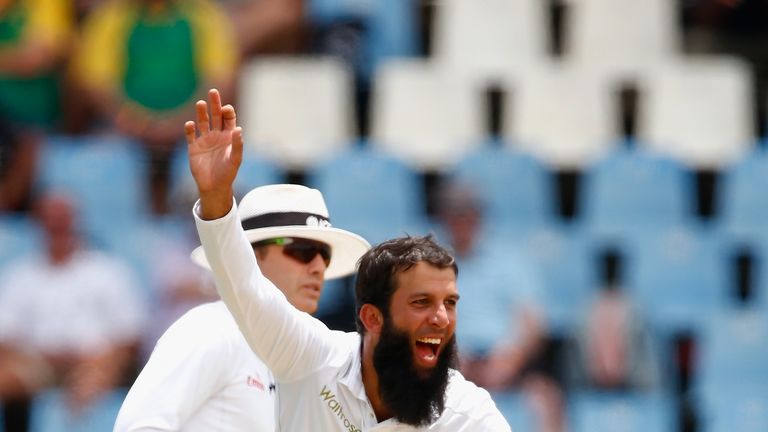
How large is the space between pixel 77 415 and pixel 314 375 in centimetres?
401

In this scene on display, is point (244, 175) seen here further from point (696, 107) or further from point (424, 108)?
point (696, 107)

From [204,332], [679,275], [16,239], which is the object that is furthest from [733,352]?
[204,332]

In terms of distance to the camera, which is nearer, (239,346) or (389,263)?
(389,263)

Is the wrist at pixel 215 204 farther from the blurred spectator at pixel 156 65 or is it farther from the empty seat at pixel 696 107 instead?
the empty seat at pixel 696 107

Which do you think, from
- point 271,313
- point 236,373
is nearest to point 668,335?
point 236,373

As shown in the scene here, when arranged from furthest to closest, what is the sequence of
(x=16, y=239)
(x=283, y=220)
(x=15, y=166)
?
(x=15, y=166) < (x=16, y=239) < (x=283, y=220)

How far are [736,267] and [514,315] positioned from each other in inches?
68.9

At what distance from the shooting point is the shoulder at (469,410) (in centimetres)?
401

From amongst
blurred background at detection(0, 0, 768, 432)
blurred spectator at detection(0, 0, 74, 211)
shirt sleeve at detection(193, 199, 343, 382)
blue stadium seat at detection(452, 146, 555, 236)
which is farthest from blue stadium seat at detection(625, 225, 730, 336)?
shirt sleeve at detection(193, 199, 343, 382)

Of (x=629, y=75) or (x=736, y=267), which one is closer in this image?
(x=736, y=267)

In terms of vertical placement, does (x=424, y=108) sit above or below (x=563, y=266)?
above

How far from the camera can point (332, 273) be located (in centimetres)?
505

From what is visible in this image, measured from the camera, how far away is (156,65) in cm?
959

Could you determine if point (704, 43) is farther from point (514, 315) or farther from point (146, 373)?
point (146, 373)
